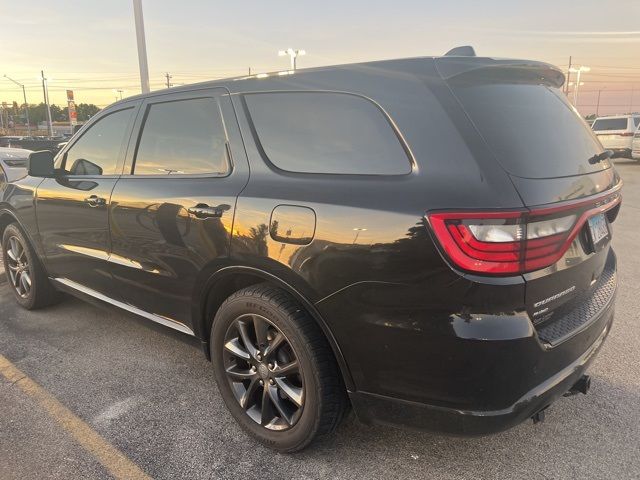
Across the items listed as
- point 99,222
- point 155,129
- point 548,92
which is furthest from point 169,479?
point 548,92

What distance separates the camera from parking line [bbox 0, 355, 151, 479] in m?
2.37

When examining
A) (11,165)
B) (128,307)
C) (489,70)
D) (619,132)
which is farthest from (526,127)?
(619,132)

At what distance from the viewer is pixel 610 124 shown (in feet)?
72.6

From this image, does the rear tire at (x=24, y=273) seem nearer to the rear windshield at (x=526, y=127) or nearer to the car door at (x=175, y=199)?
the car door at (x=175, y=199)

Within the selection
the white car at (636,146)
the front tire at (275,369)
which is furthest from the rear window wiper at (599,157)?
the white car at (636,146)

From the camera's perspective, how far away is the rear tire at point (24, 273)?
13.9 feet

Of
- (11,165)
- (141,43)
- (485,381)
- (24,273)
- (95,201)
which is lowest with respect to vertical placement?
(24,273)

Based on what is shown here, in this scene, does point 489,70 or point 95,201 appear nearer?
point 489,70

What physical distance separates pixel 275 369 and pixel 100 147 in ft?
7.12

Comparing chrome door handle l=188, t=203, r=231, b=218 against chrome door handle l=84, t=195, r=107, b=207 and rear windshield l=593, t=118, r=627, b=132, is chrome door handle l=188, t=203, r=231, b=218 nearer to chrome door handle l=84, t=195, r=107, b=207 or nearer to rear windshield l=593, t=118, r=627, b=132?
chrome door handle l=84, t=195, r=107, b=207

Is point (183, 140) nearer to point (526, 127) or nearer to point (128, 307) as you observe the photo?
point (128, 307)

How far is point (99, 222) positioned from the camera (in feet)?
10.8

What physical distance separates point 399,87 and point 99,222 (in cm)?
222

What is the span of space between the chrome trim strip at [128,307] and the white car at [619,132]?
73.2ft
